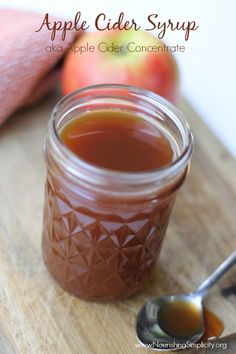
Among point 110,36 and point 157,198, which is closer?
point 157,198

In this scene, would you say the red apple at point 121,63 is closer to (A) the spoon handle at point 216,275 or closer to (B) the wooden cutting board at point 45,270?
(B) the wooden cutting board at point 45,270

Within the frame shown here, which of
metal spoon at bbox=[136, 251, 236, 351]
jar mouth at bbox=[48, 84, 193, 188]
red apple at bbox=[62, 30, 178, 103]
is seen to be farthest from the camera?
red apple at bbox=[62, 30, 178, 103]

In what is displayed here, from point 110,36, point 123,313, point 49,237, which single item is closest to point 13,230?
point 49,237

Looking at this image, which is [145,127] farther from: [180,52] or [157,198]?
[180,52]

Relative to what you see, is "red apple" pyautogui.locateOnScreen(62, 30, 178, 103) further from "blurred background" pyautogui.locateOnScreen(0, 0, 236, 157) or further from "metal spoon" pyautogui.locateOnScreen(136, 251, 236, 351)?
"metal spoon" pyautogui.locateOnScreen(136, 251, 236, 351)

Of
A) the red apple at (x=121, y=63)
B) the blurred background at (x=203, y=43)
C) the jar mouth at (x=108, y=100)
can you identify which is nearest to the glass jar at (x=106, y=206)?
the jar mouth at (x=108, y=100)

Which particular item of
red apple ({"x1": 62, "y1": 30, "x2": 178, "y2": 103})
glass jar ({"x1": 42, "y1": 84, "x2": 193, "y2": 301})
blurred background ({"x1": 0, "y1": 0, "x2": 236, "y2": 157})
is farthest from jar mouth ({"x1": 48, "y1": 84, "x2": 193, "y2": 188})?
blurred background ({"x1": 0, "y1": 0, "x2": 236, "y2": 157})
